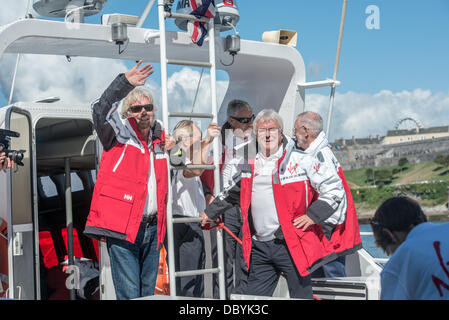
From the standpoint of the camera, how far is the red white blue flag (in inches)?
185

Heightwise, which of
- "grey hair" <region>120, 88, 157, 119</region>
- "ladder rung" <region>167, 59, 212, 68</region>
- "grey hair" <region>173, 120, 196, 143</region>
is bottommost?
"grey hair" <region>173, 120, 196, 143</region>

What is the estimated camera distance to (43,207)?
6445mm

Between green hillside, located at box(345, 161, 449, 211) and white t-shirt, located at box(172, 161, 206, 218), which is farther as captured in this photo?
green hillside, located at box(345, 161, 449, 211)

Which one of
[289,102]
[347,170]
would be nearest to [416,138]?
[347,170]

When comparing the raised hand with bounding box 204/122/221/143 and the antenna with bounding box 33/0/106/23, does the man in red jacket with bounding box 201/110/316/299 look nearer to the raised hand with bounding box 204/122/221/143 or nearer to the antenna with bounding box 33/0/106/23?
the raised hand with bounding box 204/122/221/143

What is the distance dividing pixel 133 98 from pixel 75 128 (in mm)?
1758

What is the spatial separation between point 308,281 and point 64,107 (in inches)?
99.3

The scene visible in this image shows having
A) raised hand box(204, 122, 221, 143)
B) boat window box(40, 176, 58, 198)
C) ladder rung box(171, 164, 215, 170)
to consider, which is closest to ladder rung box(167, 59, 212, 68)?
raised hand box(204, 122, 221, 143)

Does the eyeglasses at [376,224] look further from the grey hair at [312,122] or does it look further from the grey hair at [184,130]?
the grey hair at [184,130]

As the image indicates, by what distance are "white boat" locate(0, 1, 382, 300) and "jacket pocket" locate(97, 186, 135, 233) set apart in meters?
0.93

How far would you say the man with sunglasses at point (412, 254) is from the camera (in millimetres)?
2311

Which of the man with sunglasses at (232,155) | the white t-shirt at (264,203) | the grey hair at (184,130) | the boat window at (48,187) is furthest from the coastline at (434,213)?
the white t-shirt at (264,203)

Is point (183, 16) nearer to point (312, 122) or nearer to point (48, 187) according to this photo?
point (312, 122)

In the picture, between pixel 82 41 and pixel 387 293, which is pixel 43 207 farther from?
pixel 387 293
